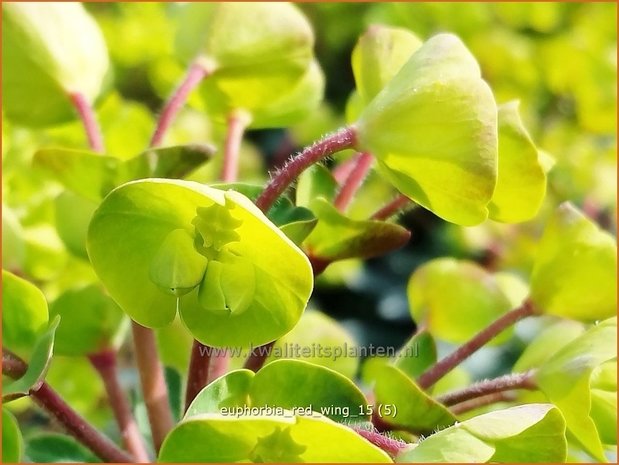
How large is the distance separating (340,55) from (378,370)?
1.56 metres

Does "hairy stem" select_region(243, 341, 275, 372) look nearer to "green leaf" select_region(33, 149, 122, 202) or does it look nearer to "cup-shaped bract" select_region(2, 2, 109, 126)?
"green leaf" select_region(33, 149, 122, 202)

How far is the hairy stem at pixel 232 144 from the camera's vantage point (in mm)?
689

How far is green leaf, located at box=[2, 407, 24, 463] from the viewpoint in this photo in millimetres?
490

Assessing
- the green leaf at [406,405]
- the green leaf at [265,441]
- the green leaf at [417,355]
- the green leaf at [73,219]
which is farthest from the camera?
the green leaf at [73,219]

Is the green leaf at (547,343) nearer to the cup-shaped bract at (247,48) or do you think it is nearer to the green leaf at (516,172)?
the green leaf at (516,172)

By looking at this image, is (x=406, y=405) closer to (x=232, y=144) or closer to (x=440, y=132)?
(x=440, y=132)

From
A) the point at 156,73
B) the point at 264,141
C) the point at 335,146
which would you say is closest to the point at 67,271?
the point at 335,146

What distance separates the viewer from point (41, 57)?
68 centimetres

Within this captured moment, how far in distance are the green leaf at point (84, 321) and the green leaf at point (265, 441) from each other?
0.29 metres

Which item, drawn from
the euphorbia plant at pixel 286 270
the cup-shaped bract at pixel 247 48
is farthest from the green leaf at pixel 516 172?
the cup-shaped bract at pixel 247 48

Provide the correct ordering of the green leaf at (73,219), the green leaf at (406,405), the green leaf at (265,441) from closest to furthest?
the green leaf at (265,441)
the green leaf at (406,405)
the green leaf at (73,219)

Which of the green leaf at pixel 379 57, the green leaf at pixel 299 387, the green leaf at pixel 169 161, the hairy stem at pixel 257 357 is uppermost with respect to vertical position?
the green leaf at pixel 379 57

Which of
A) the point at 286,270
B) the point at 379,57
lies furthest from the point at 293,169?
the point at 379,57

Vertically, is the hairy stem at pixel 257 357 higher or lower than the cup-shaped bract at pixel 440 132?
lower
